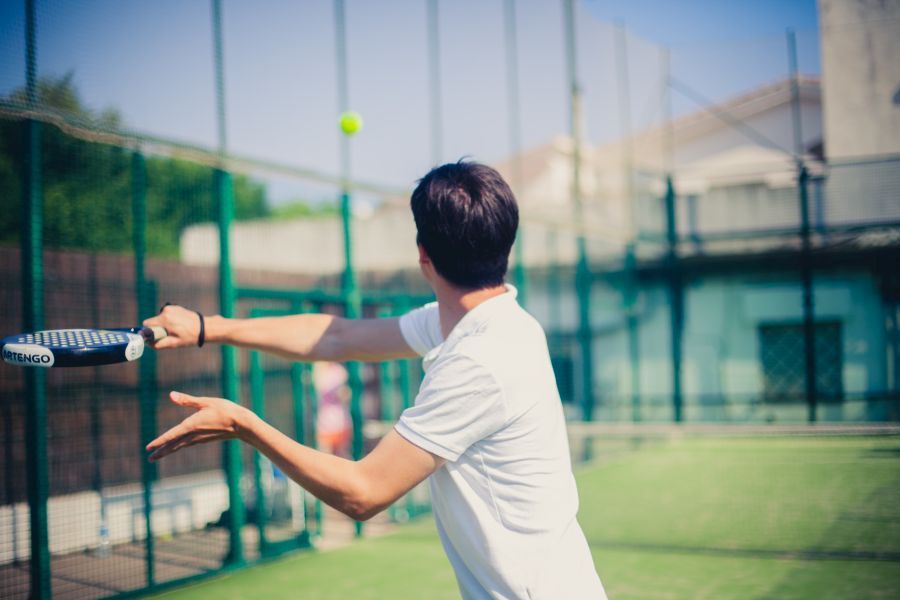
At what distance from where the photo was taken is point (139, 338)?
2516mm

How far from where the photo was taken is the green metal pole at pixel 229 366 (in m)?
6.54

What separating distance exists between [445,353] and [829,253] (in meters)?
12.4

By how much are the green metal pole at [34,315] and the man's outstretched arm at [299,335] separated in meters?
2.84

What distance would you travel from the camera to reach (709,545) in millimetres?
6824

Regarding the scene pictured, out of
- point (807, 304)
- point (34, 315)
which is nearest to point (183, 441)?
point (34, 315)

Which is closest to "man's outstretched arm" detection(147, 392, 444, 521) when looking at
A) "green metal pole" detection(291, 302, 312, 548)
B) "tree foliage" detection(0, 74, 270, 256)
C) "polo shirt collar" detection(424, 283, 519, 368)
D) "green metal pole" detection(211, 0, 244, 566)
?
"polo shirt collar" detection(424, 283, 519, 368)

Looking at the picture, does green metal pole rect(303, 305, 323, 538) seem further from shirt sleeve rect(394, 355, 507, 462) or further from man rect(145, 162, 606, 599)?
shirt sleeve rect(394, 355, 507, 462)

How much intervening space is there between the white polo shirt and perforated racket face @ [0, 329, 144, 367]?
38.2 inches

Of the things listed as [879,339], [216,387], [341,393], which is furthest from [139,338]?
[879,339]

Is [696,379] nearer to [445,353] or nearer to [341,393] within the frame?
[341,393]

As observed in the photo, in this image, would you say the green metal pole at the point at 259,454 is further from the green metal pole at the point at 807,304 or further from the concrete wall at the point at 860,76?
the concrete wall at the point at 860,76

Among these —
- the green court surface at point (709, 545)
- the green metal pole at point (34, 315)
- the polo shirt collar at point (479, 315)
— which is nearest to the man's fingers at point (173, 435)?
the polo shirt collar at point (479, 315)

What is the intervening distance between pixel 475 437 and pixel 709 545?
5531 mm

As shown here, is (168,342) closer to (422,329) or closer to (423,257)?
(422,329)
